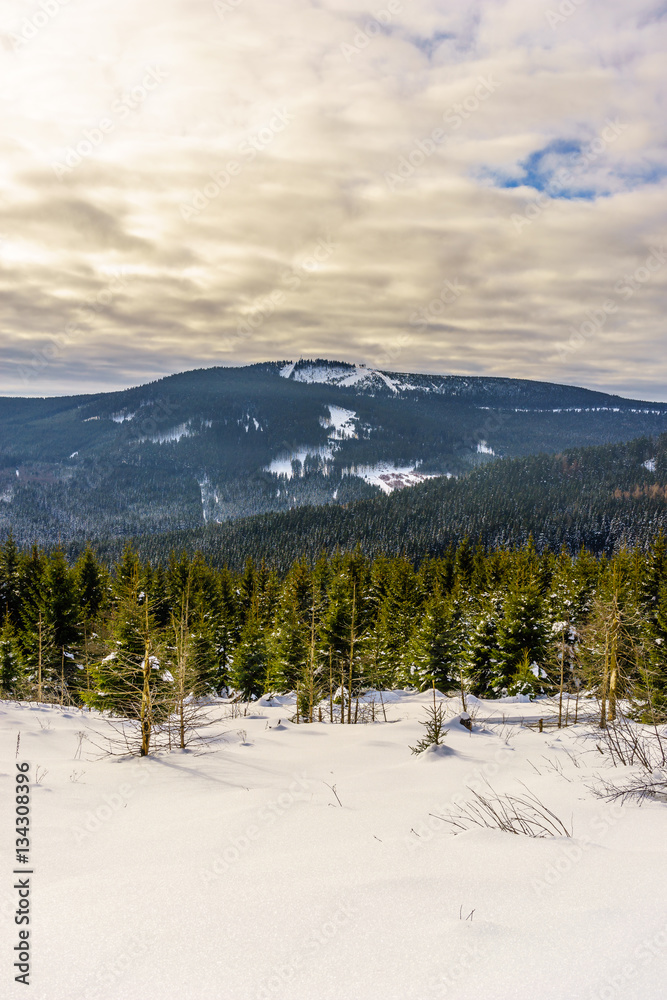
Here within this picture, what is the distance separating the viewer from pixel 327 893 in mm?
3783

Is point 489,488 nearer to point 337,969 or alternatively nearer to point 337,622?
point 337,622

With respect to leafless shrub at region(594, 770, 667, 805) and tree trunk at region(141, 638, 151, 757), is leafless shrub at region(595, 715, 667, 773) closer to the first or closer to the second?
leafless shrub at region(594, 770, 667, 805)

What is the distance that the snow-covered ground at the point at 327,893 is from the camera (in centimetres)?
279

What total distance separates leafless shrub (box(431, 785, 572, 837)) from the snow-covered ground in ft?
0.73

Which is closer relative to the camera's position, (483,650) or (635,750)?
(635,750)

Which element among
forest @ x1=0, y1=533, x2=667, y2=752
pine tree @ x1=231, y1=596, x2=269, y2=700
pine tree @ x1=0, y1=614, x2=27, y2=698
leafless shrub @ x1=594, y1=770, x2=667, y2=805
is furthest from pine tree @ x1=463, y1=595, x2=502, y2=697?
pine tree @ x1=0, y1=614, x2=27, y2=698

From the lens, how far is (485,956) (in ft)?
9.43

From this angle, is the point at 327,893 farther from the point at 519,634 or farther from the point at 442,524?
the point at 442,524

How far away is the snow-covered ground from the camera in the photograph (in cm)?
279

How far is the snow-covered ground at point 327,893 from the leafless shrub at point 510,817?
224 mm

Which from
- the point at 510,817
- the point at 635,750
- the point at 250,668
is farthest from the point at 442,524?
the point at 510,817

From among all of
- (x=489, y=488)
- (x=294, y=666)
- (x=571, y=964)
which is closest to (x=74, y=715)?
(x=571, y=964)

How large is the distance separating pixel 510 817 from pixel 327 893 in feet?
9.77

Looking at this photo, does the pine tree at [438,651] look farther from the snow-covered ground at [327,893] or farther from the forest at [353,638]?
the snow-covered ground at [327,893]
